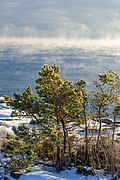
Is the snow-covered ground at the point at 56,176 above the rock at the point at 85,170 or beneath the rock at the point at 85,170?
beneath

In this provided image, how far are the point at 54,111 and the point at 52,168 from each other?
2146mm

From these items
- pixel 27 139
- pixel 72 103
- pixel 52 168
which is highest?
pixel 72 103

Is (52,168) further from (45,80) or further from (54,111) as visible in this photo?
(45,80)

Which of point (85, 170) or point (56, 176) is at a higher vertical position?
point (85, 170)

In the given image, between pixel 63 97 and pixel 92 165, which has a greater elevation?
pixel 63 97

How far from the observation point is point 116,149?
701 inches

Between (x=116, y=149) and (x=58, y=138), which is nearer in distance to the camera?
(x=58, y=138)

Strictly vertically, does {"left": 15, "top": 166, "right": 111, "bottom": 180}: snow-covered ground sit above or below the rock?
below

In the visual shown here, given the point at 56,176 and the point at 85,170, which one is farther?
the point at 85,170

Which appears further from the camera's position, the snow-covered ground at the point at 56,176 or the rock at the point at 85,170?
the rock at the point at 85,170

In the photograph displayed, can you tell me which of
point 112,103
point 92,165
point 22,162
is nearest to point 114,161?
point 92,165

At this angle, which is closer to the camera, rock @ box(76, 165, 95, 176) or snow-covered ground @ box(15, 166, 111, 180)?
snow-covered ground @ box(15, 166, 111, 180)

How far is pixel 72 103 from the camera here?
17016 millimetres

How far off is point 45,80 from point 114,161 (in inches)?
146
